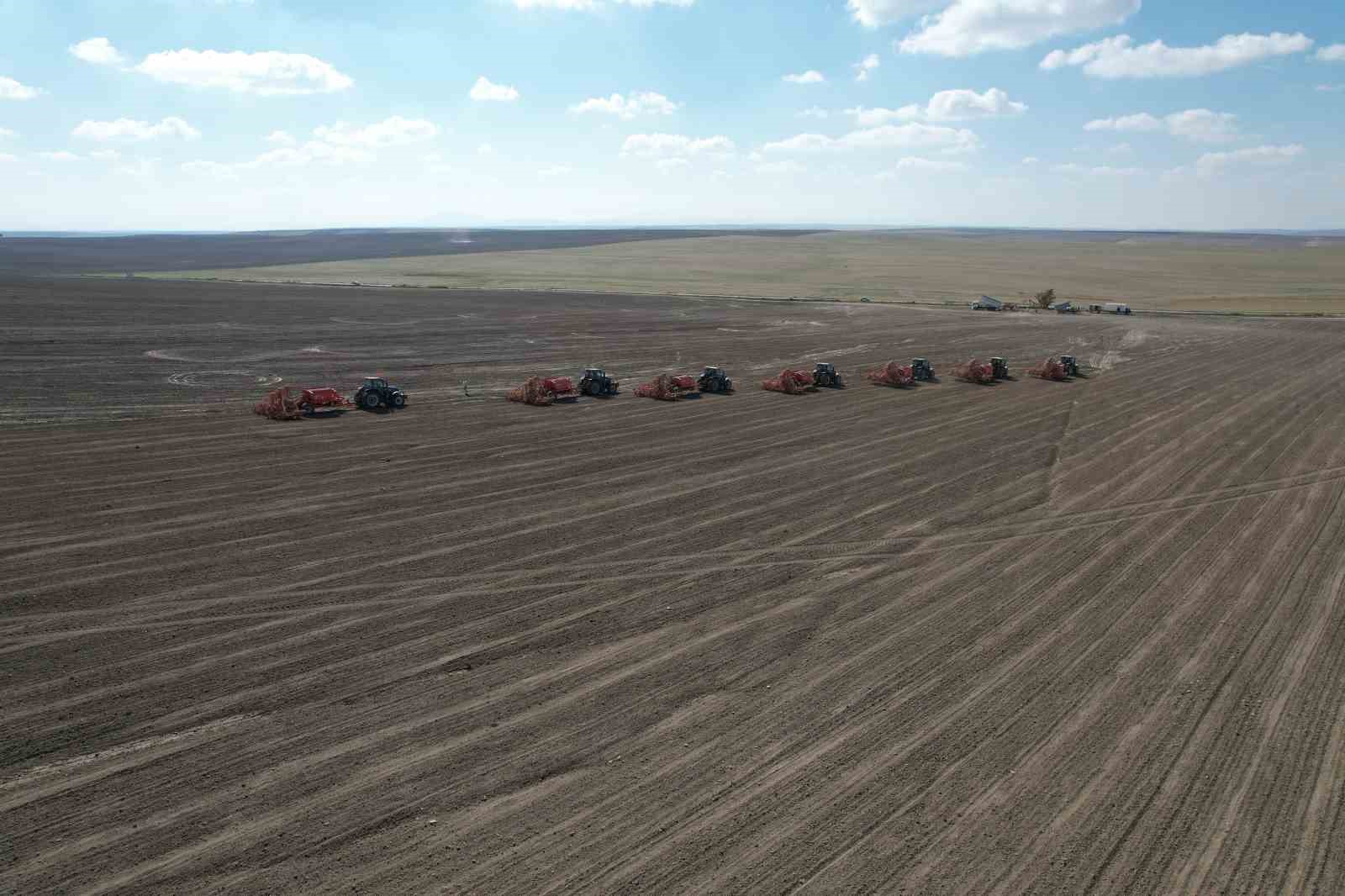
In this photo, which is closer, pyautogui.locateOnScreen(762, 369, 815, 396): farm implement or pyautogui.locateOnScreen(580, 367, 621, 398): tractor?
pyautogui.locateOnScreen(580, 367, 621, 398): tractor

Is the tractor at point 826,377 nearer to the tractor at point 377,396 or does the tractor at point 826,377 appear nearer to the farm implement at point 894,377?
the farm implement at point 894,377

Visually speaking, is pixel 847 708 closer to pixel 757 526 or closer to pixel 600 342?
pixel 757 526

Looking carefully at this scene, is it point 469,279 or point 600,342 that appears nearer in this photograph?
point 600,342

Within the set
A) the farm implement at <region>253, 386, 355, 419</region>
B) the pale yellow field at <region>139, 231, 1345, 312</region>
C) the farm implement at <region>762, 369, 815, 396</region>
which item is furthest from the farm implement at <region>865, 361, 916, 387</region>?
the pale yellow field at <region>139, 231, 1345, 312</region>

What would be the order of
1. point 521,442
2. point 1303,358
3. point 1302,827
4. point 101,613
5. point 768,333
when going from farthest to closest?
point 768,333, point 1303,358, point 521,442, point 101,613, point 1302,827

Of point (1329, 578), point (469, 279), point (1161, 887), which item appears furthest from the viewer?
point (469, 279)

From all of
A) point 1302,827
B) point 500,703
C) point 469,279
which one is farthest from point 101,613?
point 469,279

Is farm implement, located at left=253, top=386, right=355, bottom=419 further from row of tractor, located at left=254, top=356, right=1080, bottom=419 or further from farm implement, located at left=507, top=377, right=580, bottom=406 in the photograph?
farm implement, located at left=507, top=377, right=580, bottom=406
